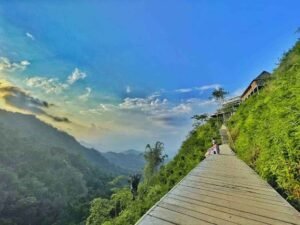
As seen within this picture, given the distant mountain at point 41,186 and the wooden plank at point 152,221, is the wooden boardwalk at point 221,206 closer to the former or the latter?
the wooden plank at point 152,221

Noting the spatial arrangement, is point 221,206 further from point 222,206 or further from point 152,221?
point 152,221

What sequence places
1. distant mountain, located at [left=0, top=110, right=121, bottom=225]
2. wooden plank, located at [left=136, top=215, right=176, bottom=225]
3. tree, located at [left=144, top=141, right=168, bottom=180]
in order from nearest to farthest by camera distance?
1. wooden plank, located at [left=136, top=215, right=176, bottom=225]
2. tree, located at [left=144, top=141, right=168, bottom=180]
3. distant mountain, located at [left=0, top=110, right=121, bottom=225]

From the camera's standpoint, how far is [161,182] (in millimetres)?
22375

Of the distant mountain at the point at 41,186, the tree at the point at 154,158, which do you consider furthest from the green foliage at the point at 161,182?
the distant mountain at the point at 41,186

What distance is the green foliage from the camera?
1771 cm

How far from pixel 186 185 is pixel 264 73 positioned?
29905 mm

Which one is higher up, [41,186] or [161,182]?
[161,182]

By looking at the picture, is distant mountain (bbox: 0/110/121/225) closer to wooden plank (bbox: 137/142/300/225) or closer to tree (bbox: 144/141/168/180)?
tree (bbox: 144/141/168/180)

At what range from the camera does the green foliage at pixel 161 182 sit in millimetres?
17714

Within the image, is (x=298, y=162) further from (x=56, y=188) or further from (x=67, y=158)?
(x=67, y=158)

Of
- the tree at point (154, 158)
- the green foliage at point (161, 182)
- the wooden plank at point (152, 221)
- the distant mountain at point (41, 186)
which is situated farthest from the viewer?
the distant mountain at point (41, 186)

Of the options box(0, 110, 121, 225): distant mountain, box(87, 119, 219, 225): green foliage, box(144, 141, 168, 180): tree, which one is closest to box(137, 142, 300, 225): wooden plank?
box(87, 119, 219, 225): green foliage

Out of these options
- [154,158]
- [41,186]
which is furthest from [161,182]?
[41,186]

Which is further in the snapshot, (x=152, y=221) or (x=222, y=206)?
(x=222, y=206)
